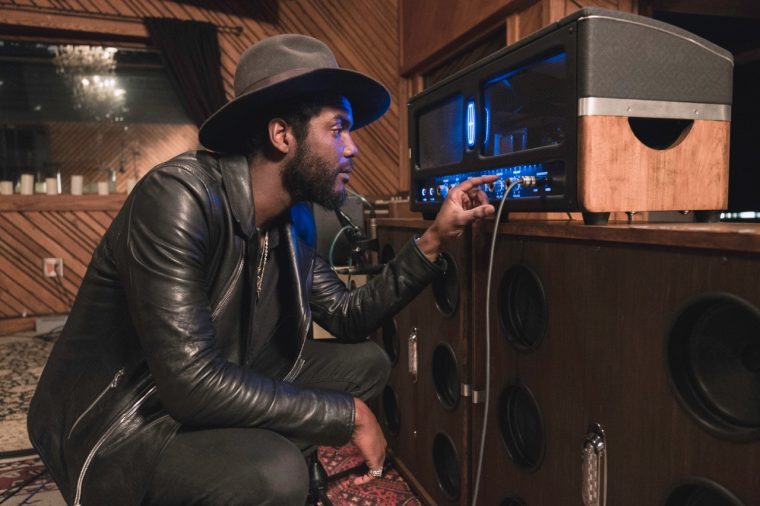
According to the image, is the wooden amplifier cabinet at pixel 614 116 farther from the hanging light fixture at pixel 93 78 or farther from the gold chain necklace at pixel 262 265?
the hanging light fixture at pixel 93 78

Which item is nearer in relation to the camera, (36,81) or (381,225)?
(381,225)

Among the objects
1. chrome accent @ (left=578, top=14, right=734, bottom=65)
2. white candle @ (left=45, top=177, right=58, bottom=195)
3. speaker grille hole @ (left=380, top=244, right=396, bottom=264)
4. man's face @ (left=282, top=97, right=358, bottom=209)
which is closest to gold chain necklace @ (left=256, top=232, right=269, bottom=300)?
man's face @ (left=282, top=97, right=358, bottom=209)

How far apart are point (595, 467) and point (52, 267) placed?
4306mm

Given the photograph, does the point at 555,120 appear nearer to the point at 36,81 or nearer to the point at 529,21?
the point at 529,21

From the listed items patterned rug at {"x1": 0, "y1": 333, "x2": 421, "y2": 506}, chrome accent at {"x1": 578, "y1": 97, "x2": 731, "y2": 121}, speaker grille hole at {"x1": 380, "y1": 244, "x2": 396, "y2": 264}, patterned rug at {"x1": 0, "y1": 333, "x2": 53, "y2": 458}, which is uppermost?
chrome accent at {"x1": 578, "y1": 97, "x2": 731, "y2": 121}

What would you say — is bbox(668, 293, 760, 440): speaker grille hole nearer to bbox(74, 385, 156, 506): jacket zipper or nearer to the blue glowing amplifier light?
the blue glowing amplifier light

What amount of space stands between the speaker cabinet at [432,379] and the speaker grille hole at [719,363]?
59 cm

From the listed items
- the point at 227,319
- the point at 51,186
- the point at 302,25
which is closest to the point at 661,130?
the point at 227,319

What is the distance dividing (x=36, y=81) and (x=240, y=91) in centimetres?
404

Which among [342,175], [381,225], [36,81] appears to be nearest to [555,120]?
[342,175]

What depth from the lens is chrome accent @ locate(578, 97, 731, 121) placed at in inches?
35.5

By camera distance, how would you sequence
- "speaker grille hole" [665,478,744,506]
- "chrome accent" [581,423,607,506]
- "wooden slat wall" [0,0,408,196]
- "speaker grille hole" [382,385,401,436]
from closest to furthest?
"speaker grille hole" [665,478,744,506] < "chrome accent" [581,423,607,506] < "speaker grille hole" [382,385,401,436] < "wooden slat wall" [0,0,408,196]

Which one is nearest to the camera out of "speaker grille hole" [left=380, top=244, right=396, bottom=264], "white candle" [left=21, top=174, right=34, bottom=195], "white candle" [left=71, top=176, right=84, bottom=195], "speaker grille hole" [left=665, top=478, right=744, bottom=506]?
"speaker grille hole" [left=665, top=478, right=744, bottom=506]

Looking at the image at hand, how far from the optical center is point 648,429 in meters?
0.78
